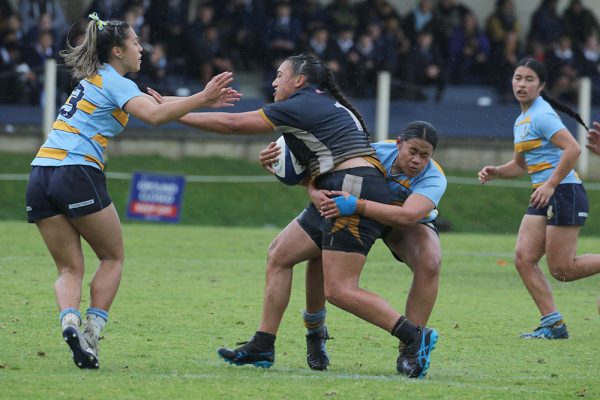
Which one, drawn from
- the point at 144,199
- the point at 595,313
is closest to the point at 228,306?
the point at 595,313

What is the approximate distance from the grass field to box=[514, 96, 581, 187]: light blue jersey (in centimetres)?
131

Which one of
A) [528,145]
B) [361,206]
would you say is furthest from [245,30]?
[361,206]

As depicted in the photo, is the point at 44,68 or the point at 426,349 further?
the point at 44,68

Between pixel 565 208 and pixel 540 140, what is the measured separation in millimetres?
588

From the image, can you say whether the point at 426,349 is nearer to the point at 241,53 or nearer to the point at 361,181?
the point at 361,181

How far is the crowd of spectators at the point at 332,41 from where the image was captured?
22.5m

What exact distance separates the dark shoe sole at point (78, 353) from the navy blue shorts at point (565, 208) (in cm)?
426

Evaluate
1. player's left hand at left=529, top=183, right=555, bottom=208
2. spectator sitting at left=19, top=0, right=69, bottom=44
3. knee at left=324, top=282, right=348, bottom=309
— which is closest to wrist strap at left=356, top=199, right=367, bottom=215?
knee at left=324, top=282, right=348, bottom=309

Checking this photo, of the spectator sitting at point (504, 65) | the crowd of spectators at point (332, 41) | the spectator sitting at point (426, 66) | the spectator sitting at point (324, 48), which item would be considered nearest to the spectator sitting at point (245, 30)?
the crowd of spectators at point (332, 41)

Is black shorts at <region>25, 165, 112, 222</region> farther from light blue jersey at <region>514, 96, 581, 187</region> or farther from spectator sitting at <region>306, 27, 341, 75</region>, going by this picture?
spectator sitting at <region>306, 27, 341, 75</region>

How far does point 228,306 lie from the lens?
35.8 ft

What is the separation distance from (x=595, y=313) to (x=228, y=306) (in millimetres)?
3376

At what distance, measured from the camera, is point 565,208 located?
9.92 metres

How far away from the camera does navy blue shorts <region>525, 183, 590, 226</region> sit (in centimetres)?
991
